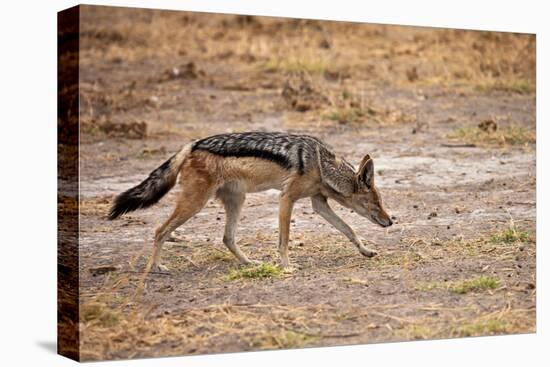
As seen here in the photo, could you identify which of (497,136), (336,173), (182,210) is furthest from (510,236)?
(182,210)

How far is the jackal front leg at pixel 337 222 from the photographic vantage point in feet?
32.5

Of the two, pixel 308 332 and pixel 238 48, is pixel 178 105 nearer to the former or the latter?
pixel 238 48

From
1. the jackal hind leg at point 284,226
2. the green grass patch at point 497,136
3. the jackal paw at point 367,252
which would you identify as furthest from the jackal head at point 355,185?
the green grass patch at point 497,136

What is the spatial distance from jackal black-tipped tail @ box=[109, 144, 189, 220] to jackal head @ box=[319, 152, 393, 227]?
1.42m

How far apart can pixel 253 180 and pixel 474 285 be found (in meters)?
2.31

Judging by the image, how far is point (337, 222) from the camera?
9906 millimetres

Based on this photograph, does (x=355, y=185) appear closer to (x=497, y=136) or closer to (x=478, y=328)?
(x=478, y=328)

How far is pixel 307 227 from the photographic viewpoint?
11.1 meters

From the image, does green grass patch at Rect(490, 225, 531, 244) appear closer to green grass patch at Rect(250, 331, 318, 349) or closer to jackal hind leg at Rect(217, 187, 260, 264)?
jackal hind leg at Rect(217, 187, 260, 264)

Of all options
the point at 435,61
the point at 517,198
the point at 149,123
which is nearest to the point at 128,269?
the point at 517,198

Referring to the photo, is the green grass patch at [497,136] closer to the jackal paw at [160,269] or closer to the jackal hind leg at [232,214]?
the jackal hind leg at [232,214]

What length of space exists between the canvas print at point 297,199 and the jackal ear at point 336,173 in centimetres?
2

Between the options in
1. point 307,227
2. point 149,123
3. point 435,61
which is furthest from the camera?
point 435,61

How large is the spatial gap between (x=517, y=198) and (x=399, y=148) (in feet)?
8.14
